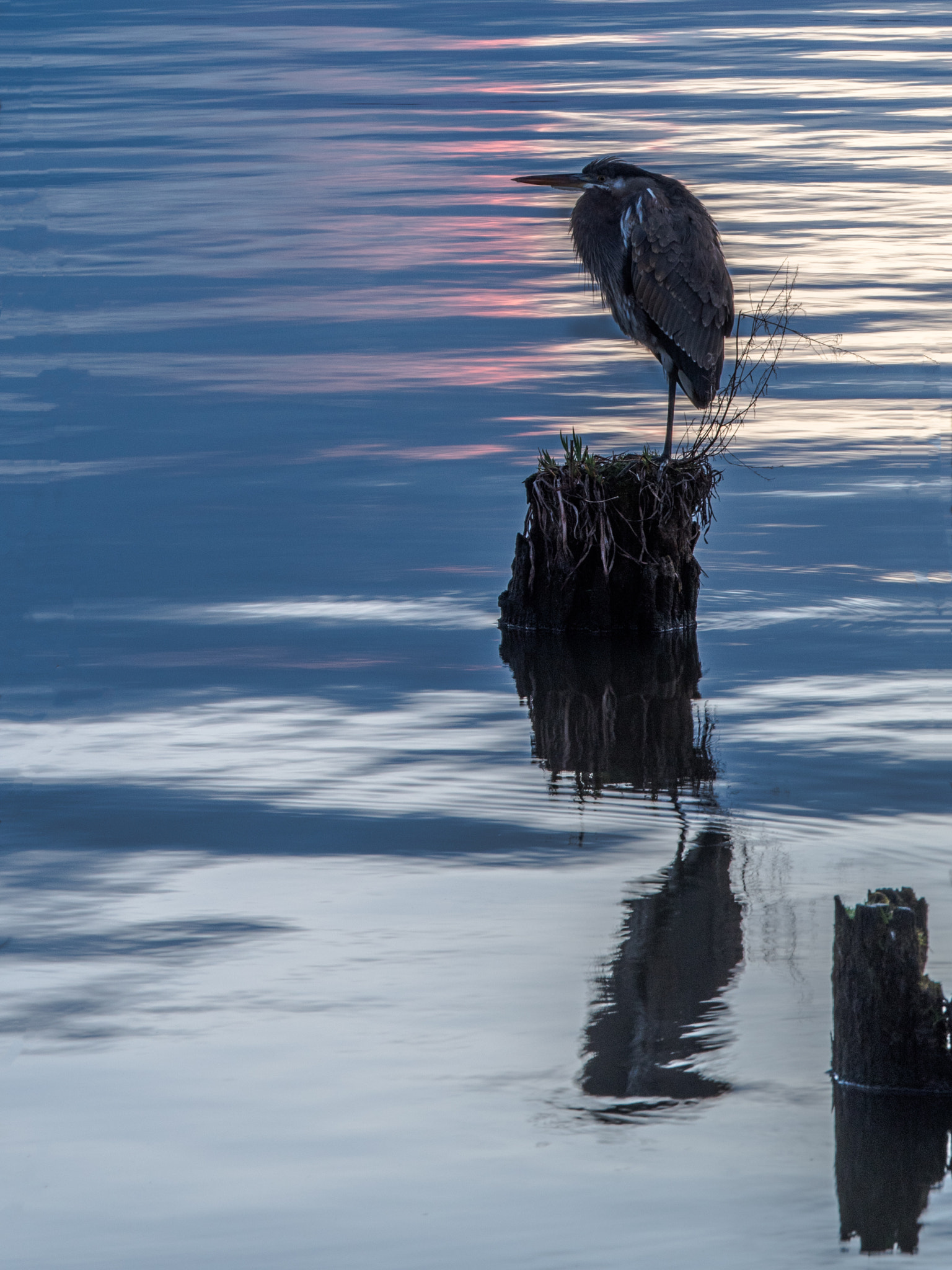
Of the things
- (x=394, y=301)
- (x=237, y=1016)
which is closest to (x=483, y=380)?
(x=394, y=301)

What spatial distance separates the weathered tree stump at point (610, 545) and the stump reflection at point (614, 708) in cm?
12

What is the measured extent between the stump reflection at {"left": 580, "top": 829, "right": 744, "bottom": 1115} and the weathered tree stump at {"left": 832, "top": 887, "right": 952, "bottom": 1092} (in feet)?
1.48

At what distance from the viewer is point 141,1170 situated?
4.93 metres

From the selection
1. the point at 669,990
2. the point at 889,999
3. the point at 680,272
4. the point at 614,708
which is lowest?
the point at 669,990

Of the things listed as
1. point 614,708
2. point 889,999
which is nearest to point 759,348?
point 614,708

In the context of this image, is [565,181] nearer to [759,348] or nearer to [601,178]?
[601,178]

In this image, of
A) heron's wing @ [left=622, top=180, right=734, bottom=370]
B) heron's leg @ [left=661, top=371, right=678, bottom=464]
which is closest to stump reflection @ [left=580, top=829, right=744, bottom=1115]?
heron's leg @ [left=661, top=371, right=678, bottom=464]

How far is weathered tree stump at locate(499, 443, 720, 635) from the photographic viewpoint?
9414 mm

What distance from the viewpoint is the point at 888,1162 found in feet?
15.9

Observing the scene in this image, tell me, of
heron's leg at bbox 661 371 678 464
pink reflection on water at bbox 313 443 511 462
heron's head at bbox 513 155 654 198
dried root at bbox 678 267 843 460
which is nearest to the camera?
heron's leg at bbox 661 371 678 464

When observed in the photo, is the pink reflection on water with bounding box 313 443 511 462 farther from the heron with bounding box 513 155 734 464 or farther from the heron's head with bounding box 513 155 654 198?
the heron's head with bounding box 513 155 654 198

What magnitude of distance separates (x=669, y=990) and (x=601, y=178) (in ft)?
23.4

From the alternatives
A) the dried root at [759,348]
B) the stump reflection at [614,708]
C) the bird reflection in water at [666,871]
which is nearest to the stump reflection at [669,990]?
the bird reflection in water at [666,871]

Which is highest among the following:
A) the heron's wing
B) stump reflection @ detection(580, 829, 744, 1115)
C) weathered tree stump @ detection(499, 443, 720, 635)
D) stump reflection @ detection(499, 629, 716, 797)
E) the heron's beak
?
the heron's beak
